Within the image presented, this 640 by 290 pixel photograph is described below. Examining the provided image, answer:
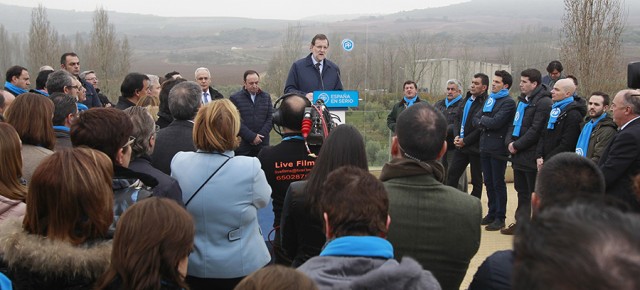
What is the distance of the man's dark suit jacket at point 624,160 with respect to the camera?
4.83 m

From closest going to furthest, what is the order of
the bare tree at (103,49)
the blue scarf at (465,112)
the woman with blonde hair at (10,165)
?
the woman with blonde hair at (10,165)
the blue scarf at (465,112)
the bare tree at (103,49)

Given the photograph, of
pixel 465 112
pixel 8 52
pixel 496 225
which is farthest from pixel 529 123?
pixel 8 52

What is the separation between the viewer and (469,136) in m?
7.82

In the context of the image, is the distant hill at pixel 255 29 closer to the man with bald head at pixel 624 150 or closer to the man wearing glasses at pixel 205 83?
the man wearing glasses at pixel 205 83

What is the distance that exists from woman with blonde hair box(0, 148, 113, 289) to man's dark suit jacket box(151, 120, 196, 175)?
143 centimetres

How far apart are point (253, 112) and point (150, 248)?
5.74 m

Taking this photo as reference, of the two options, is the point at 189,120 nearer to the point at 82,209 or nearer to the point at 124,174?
the point at 124,174

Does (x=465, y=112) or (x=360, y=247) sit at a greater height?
(x=360, y=247)

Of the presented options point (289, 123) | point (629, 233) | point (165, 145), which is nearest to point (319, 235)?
point (289, 123)

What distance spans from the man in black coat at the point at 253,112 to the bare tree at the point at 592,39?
7.29 metres

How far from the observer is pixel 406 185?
2.68 metres

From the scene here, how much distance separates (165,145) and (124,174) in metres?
1.17

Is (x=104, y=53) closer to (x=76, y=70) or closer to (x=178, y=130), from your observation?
(x=76, y=70)

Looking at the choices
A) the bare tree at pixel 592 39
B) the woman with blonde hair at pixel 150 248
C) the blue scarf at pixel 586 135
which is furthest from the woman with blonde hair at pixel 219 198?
the bare tree at pixel 592 39
